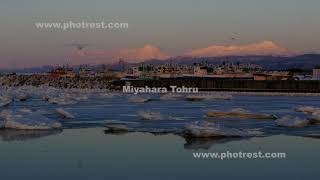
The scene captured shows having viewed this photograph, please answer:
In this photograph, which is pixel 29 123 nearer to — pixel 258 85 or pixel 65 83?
pixel 258 85

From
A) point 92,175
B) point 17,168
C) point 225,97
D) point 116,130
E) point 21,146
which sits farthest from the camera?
point 225,97

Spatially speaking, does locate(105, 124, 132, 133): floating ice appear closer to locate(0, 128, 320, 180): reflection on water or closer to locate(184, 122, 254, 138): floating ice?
locate(0, 128, 320, 180): reflection on water

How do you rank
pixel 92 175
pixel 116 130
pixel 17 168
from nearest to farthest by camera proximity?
1. pixel 92 175
2. pixel 17 168
3. pixel 116 130

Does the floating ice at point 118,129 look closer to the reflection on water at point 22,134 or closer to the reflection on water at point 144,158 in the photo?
the reflection on water at point 144,158

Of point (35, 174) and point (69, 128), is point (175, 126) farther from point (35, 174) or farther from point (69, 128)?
point (35, 174)

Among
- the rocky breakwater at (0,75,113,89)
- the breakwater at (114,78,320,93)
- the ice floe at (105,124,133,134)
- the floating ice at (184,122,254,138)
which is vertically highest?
the floating ice at (184,122,254,138)

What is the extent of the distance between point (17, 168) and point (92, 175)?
1.56 m

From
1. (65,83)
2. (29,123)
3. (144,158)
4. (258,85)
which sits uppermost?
(29,123)

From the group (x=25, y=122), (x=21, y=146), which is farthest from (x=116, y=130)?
(x=21, y=146)

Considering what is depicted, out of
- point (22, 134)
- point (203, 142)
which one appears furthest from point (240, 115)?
point (22, 134)

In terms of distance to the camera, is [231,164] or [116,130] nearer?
[231,164]

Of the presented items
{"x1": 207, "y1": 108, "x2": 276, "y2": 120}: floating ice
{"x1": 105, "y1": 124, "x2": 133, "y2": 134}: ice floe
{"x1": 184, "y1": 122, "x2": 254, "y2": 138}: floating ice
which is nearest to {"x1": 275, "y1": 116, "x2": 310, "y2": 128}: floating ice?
{"x1": 207, "y1": 108, "x2": 276, "y2": 120}: floating ice

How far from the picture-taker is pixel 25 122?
15.6 meters

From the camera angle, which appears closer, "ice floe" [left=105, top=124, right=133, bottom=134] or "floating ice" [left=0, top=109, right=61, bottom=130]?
"ice floe" [left=105, top=124, right=133, bottom=134]
